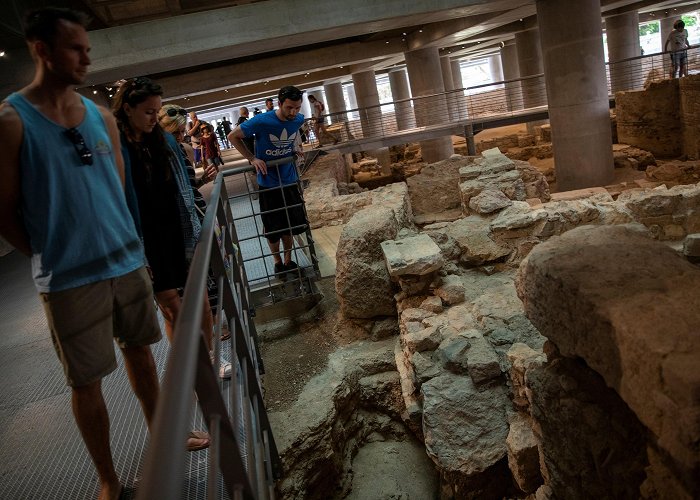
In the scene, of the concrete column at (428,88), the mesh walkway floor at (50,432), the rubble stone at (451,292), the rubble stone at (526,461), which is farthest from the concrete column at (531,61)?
the mesh walkway floor at (50,432)

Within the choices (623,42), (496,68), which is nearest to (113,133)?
(623,42)

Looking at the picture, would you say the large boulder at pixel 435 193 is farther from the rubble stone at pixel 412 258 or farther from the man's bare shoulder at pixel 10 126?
the man's bare shoulder at pixel 10 126

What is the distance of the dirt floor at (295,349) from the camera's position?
3740 millimetres

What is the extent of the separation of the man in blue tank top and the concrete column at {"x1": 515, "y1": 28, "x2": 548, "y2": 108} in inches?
700

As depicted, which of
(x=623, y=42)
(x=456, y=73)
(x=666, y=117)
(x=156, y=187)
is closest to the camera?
(x=156, y=187)

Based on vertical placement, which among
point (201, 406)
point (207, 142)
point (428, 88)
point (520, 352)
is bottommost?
point (520, 352)

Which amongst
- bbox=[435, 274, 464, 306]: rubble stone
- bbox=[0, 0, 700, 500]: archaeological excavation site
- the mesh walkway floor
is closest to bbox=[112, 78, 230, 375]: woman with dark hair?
bbox=[0, 0, 700, 500]: archaeological excavation site

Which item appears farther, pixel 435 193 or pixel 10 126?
pixel 435 193

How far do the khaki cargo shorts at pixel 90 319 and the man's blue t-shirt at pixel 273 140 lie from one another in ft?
8.17

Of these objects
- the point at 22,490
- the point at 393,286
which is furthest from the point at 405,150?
the point at 22,490

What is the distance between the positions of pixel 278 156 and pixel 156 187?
1965 mm

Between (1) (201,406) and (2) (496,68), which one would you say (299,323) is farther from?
(2) (496,68)

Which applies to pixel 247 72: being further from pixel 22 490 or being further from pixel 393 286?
pixel 22 490

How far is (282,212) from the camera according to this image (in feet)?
14.9
